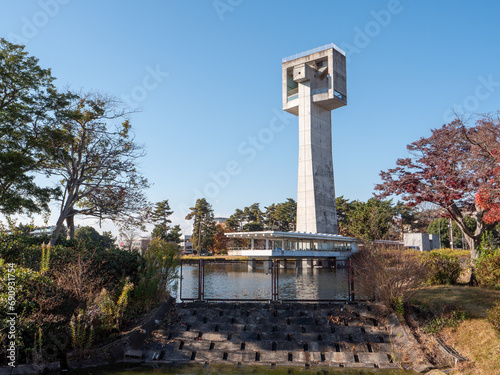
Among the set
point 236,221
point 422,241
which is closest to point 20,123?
point 422,241

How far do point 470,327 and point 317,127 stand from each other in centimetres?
4815

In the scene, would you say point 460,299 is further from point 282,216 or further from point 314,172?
point 282,216

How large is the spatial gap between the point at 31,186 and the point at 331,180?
43875 millimetres

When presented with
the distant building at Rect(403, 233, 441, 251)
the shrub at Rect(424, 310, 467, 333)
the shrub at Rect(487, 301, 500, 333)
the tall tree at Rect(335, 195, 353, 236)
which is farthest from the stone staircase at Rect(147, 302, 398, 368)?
the tall tree at Rect(335, 195, 353, 236)

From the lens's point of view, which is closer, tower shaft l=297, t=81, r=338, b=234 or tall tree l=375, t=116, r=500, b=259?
tall tree l=375, t=116, r=500, b=259

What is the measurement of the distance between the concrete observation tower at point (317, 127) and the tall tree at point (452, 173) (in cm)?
3669

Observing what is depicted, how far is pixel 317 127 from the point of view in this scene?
5462 cm

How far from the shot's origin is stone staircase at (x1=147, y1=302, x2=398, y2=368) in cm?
807

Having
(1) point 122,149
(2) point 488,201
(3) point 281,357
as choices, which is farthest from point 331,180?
(3) point 281,357

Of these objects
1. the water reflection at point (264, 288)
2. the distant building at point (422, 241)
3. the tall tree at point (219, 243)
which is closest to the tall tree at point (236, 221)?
the tall tree at point (219, 243)

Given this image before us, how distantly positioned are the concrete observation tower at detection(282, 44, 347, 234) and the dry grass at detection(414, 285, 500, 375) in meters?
41.2

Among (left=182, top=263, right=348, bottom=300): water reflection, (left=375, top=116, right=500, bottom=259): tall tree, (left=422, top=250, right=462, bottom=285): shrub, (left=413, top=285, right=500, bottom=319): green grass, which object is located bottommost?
(left=182, top=263, right=348, bottom=300): water reflection

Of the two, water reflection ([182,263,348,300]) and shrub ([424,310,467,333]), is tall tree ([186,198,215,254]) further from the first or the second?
shrub ([424,310,467,333])

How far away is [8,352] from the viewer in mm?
7281
